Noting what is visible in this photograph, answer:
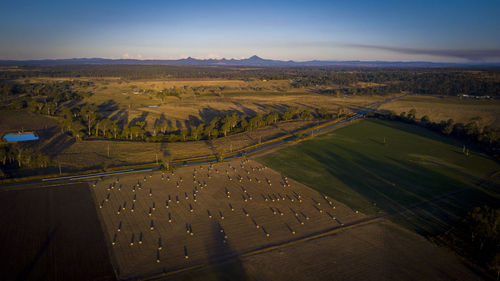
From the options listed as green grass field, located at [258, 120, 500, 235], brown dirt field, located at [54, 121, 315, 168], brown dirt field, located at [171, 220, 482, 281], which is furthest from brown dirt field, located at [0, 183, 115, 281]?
green grass field, located at [258, 120, 500, 235]

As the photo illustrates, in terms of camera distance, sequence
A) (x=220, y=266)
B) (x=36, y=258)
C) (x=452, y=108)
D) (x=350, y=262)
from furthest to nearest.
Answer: (x=452, y=108)
(x=350, y=262)
(x=36, y=258)
(x=220, y=266)

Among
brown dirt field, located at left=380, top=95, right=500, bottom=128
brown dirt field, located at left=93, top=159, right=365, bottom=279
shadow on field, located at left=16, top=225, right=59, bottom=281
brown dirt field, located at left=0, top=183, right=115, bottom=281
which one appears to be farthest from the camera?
brown dirt field, located at left=380, top=95, right=500, bottom=128

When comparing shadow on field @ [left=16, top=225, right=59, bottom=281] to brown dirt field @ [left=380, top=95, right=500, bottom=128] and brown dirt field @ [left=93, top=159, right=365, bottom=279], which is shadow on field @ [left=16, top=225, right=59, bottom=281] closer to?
brown dirt field @ [left=93, top=159, right=365, bottom=279]

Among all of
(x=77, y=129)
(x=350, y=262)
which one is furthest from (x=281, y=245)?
(x=77, y=129)

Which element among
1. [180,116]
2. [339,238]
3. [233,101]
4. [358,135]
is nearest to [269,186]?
[339,238]

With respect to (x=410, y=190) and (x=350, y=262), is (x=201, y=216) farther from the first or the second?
(x=410, y=190)

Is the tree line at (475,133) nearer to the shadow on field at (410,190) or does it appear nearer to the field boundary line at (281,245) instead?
the shadow on field at (410,190)
